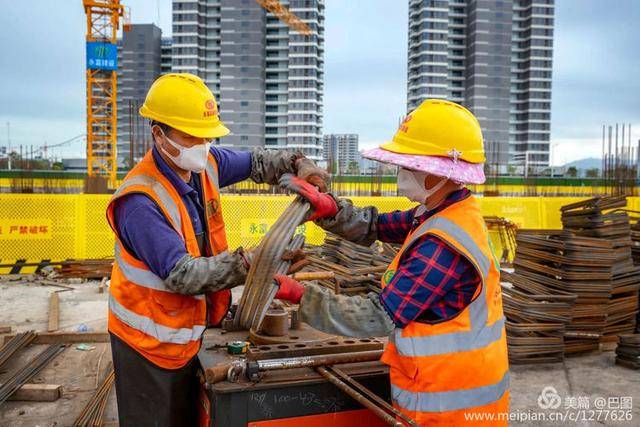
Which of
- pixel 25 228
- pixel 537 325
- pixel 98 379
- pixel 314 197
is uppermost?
pixel 314 197

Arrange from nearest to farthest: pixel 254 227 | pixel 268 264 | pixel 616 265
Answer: pixel 268 264
pixel 616 265
pixel 254 227

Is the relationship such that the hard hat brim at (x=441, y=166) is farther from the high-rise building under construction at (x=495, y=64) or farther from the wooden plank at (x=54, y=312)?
the high-rise building under construction at (x=495, y=64)

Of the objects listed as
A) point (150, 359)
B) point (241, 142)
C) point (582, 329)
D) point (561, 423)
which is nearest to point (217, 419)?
point (150, 359)

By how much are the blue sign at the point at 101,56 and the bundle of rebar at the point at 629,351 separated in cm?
3430

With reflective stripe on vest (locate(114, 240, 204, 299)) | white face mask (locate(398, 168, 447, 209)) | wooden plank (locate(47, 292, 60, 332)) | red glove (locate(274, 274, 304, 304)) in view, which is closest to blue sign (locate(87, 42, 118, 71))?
wooden plank (locate(47, 292, 60, 332))

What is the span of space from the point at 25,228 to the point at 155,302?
9642 millimetres

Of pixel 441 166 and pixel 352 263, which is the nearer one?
pixel 441 166

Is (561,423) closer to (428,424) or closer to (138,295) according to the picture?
(428,424)

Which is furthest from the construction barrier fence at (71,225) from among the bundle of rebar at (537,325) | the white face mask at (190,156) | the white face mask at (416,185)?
the white face mask at (416,185)

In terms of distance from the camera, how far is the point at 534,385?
5605 millimetres

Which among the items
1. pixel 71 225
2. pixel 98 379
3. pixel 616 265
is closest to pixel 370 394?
pixel 98 379

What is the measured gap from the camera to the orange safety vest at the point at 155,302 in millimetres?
2533

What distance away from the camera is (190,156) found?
272 cm

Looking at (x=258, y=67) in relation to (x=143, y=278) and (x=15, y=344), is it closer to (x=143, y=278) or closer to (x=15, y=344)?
(x=15, y=344)
